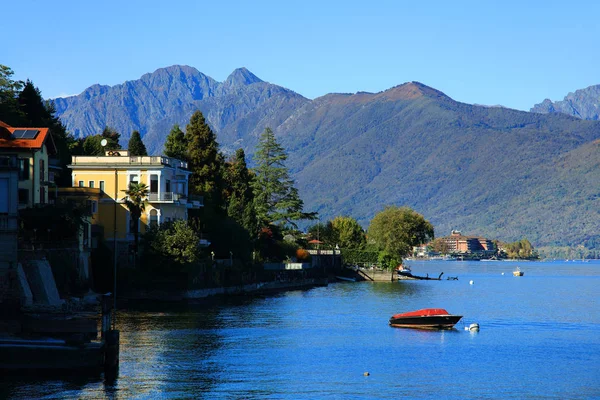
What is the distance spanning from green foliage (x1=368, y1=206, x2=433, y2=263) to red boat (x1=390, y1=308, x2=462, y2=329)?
294 ft

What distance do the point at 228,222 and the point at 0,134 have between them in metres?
42.3

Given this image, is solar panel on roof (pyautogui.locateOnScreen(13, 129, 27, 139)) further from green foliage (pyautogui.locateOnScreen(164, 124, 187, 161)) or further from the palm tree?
green foliage (pyautogui.locateOnScreen(164, 124, 187, 161))

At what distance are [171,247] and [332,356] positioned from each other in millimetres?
33779

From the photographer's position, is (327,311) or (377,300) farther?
(377,300)

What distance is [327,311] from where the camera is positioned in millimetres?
91250

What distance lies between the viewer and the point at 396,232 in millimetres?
170250

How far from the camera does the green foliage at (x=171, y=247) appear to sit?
8969 centimetres

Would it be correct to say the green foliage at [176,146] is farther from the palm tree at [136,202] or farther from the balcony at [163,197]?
the palm tree at [136,202]

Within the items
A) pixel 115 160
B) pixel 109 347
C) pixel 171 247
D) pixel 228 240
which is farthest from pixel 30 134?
pixel 228 240

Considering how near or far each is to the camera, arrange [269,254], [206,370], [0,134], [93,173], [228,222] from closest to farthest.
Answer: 1. [206,370]
2. [0,134]
3. [93,173]
4. [228,222]
5. [269,254]

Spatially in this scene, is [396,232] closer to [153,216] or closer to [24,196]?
[153,216]

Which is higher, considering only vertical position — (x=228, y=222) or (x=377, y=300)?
(x=228, y=222)

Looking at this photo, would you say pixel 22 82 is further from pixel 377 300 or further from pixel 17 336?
pixel 17 336

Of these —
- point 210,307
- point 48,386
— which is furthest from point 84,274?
point 48,386
